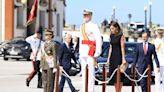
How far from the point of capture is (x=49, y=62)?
15.8 metres

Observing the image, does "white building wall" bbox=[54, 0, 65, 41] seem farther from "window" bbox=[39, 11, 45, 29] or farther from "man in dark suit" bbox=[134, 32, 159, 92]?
"man in dark suit" bbox=[134, 32, 159, 92]

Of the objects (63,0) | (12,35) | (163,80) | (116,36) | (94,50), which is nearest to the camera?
(94,50)

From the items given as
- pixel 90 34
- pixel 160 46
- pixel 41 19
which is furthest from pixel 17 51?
pixel 41 19

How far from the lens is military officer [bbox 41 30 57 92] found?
15531 millimetres

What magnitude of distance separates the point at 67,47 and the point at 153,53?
8.52 feet

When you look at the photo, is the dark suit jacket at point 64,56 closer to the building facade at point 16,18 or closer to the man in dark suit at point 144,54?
the man in dark suit at point 144,54

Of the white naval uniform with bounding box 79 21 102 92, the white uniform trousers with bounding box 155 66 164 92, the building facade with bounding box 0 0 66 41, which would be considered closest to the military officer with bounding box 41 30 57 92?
the white naval uniform with bounding box 79 21 102 92

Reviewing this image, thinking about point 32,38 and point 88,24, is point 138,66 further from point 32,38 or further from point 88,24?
point 32,38

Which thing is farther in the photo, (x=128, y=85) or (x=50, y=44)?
(x=128, y=85)

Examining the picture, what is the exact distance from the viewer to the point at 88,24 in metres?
13.8

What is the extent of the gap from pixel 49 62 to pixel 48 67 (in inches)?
5.7

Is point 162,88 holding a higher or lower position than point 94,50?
lower

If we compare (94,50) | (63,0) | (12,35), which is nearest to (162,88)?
(94,50)

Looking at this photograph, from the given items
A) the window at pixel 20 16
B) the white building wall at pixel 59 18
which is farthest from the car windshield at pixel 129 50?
the white building wall at pixel 59 18
